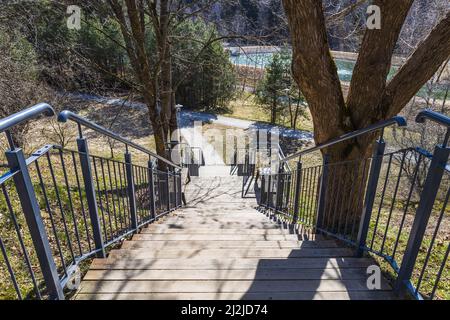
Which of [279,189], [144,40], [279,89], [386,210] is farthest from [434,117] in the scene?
[279,89]

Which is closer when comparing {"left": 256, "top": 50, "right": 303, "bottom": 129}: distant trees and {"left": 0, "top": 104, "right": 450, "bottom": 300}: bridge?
{"left": 0, "top": 104, "right": 450, "bottom": 300}: bridge

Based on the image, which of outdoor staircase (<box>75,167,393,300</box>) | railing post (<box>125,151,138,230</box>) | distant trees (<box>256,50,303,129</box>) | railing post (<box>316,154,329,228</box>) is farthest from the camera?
distant trees (<box>256,50,303,129</box>)

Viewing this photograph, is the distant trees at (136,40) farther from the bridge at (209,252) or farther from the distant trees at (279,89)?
the distant trees at (279,89)

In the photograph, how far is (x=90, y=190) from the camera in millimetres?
2477

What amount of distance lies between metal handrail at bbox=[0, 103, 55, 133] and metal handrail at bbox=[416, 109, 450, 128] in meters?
2.21

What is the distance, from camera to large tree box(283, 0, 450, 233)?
3.20m

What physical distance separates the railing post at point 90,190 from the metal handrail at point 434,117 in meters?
2.29

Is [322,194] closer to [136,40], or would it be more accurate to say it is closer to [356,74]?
[356,74]

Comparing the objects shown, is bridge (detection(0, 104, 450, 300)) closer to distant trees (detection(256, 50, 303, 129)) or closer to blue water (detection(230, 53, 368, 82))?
blue water (detection(230, 53, 368, 82))

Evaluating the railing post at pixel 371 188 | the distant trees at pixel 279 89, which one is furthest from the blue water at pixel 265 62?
the railing post at pixel 371 188

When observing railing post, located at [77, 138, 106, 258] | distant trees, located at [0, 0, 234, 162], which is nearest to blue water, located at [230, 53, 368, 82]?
distant trees, located at [0, 0, 234, 162]

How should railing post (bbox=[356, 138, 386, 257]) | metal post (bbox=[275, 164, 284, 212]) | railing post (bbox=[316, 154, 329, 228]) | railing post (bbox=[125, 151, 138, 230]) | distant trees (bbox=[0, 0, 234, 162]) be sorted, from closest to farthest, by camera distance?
railing post (bbox=[356, 138, 386, 257]) < railing post (bbox=[125, 151, 138, 230]) < railing post (bbox=[316, 154, 329, 228]) < metal post (bbox=[275, 164, 284, 212]) < distant trees (bbox=[0, 0, 234, 162])

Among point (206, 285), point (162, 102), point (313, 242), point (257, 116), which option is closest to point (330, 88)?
point (313, 242)

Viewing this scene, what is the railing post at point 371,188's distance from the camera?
246 cm
